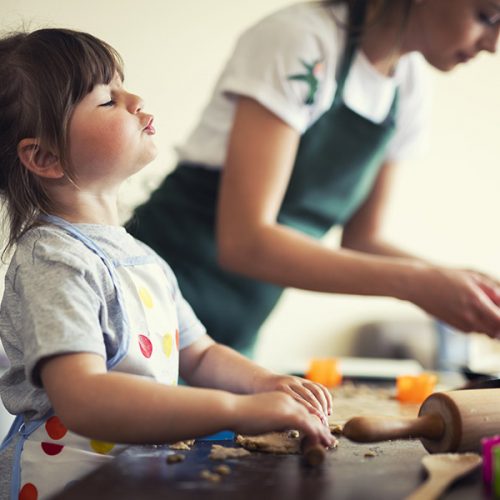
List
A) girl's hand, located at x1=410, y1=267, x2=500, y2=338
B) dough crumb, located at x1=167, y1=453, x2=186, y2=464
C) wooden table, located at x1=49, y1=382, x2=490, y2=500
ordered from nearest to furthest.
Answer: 1. wooden table, located at x1=49, y1=382, x2=490, y2=500
2. dough crumb, located at x1=167, y1=453, x2=186, y2=464
3. girl's hand, located at x1=410, y1=267, x2=500, y2=338

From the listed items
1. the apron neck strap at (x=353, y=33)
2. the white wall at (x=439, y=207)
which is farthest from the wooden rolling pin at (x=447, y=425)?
the white wall at (x=439, y=207)

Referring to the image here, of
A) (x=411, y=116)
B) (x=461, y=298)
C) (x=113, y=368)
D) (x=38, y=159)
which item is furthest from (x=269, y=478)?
(x=411, y=116)

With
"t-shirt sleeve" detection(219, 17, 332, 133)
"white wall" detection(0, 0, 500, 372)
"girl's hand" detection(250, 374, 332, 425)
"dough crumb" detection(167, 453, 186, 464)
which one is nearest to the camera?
"dough crumb" detection(167, 453, 186, 464)

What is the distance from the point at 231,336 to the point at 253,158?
0.44 metres

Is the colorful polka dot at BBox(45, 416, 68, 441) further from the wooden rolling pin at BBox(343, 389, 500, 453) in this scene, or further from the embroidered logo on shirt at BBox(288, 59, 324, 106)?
the embroidered logo on shirt at BBox(288, 59, 324, 106)

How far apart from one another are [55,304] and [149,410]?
138 millimetres

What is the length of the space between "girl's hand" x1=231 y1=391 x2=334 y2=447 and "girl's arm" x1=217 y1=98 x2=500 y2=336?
511mm

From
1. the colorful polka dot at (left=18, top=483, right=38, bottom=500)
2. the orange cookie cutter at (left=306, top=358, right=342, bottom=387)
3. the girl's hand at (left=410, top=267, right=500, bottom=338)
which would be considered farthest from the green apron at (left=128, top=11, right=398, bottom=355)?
the colorful polka dot at (left=18, top=483, right=38, bottom=500)

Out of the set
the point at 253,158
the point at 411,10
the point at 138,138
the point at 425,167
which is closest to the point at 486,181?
the point at 425,167

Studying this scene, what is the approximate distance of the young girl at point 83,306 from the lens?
64 cm

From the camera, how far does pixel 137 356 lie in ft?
2.53

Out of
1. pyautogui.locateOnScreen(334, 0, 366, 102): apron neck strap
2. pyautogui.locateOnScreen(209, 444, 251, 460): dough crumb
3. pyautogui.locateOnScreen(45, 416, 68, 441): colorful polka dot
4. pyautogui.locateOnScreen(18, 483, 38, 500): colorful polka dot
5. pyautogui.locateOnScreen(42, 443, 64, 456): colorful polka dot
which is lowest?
pyautogui.locateOnScreen(18, 483, 38, 500): colorful polka dot

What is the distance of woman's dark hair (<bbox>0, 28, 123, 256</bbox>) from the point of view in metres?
0.80

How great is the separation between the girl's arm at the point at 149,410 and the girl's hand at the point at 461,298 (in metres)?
0.51
